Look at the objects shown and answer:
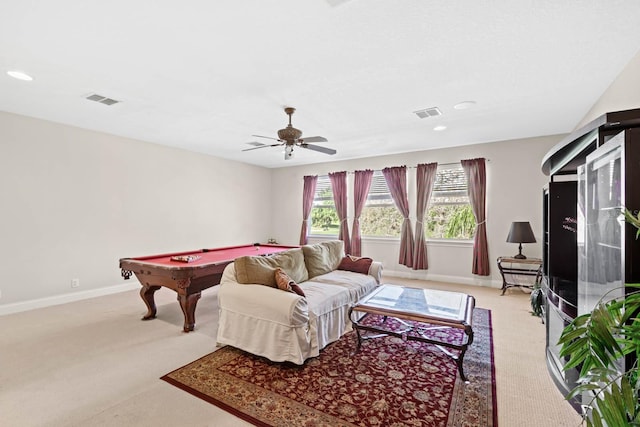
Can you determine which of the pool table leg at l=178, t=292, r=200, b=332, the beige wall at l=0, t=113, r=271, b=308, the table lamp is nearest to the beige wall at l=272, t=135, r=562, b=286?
the table lamp

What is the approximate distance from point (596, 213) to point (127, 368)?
12.0ft

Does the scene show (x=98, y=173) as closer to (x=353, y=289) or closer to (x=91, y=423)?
(x=91, y=423)

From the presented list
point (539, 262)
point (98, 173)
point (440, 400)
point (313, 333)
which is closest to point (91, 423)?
point (313, 333)

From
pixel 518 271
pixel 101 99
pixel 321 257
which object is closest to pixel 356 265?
pixel 321 257

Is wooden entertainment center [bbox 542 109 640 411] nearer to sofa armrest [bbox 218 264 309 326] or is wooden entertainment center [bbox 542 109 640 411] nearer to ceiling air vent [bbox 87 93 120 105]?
sofa armrest [bbox 218 264 309 326]

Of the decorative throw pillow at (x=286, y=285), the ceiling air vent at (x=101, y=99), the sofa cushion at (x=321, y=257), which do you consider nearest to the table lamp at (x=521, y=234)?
the sofa cushion at (x=321, y=257)

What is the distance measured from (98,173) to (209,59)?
358cm

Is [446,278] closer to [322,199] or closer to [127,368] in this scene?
[322,199]

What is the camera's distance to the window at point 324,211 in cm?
749

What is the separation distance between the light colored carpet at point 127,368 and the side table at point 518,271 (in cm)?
90

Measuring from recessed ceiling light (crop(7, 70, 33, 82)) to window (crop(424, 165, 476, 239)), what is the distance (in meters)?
6.25

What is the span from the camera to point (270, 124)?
443cm

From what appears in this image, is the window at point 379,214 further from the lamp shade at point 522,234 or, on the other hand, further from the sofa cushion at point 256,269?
the sofa cushion at point 256,269

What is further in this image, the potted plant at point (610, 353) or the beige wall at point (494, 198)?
the beige wall at point (494, 198)
